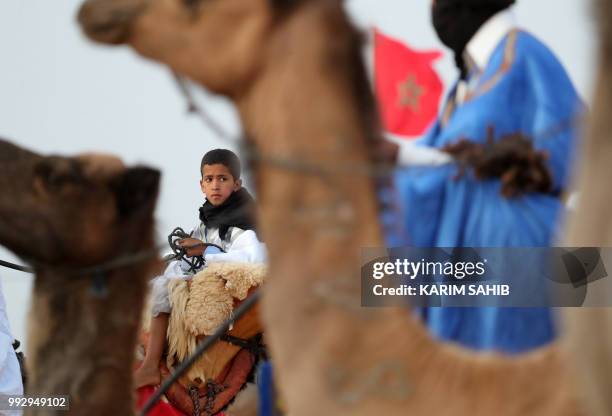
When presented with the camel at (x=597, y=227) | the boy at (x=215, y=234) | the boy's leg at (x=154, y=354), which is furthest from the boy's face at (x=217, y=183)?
the camel at (x=597, y=227)

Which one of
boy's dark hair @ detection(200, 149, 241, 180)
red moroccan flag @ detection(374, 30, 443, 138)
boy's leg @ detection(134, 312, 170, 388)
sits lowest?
boy's leg @ detection(134, 312, 170, 388)

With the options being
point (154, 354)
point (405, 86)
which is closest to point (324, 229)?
point (405, 86)

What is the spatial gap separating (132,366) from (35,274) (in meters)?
0.35

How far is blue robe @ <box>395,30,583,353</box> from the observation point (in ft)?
7.45

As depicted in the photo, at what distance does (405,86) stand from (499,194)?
956mm

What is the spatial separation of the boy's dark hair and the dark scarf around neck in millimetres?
100

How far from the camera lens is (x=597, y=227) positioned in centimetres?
123

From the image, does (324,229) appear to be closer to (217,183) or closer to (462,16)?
(462,16)

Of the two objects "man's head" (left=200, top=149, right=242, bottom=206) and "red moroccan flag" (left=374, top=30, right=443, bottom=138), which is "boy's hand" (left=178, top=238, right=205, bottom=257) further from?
"red moroccan flag" (left=374, top=30, right=443, bottom=138)

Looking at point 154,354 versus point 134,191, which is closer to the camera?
point 134,191

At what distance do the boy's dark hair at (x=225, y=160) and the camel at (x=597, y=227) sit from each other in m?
3.52

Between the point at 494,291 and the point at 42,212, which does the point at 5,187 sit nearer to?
the point at 42,212

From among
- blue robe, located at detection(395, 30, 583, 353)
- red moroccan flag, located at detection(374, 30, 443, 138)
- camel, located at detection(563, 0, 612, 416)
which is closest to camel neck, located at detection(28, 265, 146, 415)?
blue robe, located at detection(395, 30, 583, 353)

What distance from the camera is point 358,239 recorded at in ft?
5.79
